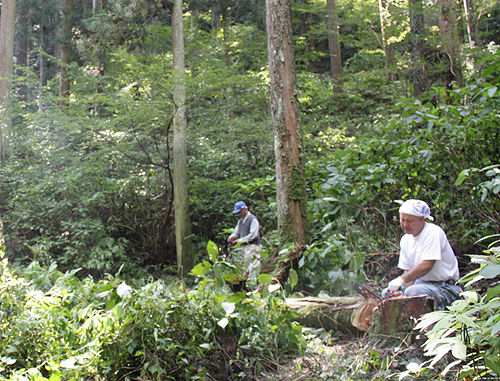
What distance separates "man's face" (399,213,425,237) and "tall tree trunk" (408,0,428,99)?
24.6 feet

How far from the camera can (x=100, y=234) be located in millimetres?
10102

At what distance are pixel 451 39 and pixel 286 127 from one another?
5961 mm

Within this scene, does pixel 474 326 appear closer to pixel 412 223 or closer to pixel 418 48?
pixel 412 223

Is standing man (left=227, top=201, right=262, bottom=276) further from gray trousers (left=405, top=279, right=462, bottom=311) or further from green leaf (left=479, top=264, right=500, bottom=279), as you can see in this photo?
green leaf (left=479, top=264, right=500, bottom=279)

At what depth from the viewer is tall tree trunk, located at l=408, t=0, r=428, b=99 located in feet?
34.7

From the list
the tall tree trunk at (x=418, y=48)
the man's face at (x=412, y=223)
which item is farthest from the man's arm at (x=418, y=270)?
the tall tree trunk at (x=418, y=48)

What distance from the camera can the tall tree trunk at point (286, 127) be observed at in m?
5.79

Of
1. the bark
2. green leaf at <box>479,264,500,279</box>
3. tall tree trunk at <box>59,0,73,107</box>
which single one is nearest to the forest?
green leaf at <box>479,264,500,279</box>

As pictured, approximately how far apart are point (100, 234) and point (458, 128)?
8.54 m

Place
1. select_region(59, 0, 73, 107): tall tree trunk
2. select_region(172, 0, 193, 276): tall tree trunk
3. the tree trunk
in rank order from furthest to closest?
1. the tree trunk
2. select_region(59, 0, 73, 107): tall tree trunk
3. select_region(172, 0, 193, 276): tall tree trunk

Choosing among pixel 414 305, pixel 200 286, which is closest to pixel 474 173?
pixel 414 305

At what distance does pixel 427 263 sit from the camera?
12.4 feet

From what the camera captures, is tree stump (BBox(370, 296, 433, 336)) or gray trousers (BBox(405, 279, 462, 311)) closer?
tree stump (BBox(370, 296, 433, 336))

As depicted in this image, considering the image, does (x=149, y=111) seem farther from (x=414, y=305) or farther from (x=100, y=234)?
(x=414, y=305)
